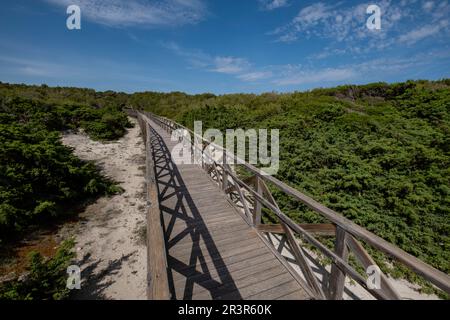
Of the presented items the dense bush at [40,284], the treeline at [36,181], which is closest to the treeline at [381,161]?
the treeline at [36,181]

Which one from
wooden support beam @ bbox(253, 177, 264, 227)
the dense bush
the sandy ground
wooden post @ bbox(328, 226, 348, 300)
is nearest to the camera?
wooden post @ bbox(328, 226, 348, 300)

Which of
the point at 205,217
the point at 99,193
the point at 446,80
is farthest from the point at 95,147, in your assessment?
the point at 446,80

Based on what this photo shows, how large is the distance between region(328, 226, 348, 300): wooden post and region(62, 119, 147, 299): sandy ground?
13.4 feet

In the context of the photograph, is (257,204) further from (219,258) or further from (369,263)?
(369,263)

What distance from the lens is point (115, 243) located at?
6.20 metres

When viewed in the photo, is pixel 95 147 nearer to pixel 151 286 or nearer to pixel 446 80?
pixel 151 286

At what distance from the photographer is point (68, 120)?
17.9 metres

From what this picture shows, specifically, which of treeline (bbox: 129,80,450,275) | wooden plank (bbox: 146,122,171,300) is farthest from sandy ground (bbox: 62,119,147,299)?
treeline (bbox: 129,80,450,275)

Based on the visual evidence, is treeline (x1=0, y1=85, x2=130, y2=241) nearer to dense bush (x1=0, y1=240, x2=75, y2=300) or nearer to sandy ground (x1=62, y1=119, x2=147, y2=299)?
sandy ground (x1=62, y1=119, x2=147, y2=299)

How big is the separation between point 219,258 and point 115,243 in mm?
4353

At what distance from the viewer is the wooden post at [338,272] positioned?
2.23 meters

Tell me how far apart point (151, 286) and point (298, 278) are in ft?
6.81

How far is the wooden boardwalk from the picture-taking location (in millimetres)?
2811

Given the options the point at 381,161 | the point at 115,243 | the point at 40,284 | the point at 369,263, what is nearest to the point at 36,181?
the point at 115,243
